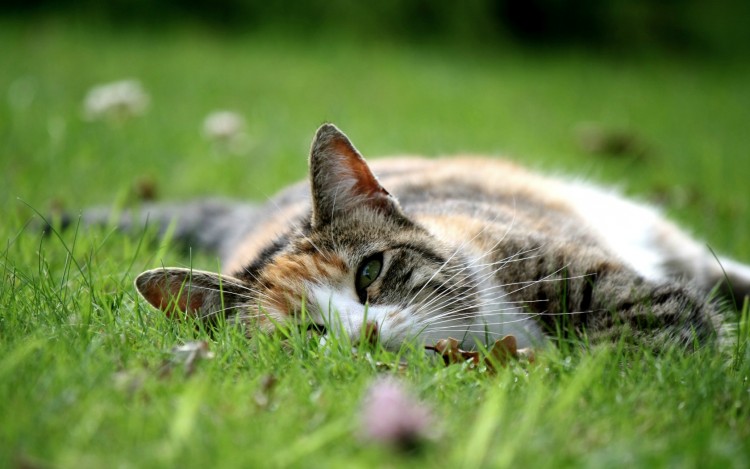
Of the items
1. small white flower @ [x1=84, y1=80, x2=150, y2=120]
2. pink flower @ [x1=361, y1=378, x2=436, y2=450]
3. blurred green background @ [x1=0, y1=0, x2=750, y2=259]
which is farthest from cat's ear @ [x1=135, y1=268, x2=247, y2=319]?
small white flower @ [x1=84, y1=80, x2=150, y2=120]

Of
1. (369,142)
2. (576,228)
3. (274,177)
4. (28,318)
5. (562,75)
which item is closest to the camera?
(28,318)

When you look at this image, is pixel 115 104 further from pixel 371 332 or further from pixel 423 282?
pixel 371 332

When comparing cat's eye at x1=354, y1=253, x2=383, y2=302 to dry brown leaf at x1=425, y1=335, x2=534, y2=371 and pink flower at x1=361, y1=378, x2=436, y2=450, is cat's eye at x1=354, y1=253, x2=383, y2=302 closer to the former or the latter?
dry brown leaf at x1=425, y1=335, x2=534, y2=371

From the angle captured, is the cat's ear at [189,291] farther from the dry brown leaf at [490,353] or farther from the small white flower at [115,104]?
the small white flower at [115,104]

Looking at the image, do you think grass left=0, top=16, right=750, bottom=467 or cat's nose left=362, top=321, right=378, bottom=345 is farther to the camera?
cat's nose left=362, top=321, right=378, bottom=345

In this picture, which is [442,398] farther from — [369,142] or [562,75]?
[562,75]

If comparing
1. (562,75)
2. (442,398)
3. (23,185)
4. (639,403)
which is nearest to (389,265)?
(442,398)

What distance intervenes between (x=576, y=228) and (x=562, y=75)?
781 cm

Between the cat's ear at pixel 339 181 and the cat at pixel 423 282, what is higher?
the cat's ear at pixel 339 181

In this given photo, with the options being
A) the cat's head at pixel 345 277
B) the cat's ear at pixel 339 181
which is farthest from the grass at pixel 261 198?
the cat's ear at pixel 339 181

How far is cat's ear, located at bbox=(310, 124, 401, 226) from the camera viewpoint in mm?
2297

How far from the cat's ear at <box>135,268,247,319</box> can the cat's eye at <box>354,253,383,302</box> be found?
36cm

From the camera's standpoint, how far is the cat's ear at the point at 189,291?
2074 mm

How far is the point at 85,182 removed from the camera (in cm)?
406
